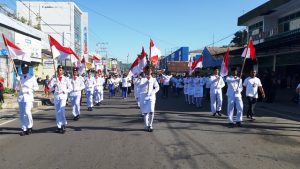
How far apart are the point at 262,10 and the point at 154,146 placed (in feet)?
80.4

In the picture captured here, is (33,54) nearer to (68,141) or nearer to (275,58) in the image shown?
(275,58)

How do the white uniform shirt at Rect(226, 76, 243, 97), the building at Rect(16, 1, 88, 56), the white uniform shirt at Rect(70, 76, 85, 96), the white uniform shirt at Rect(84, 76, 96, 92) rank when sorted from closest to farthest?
the white uniform shirt at Rect(226, 76, 243, 97) → the white uniform shirt at Rect(70, 76, 85, 96) → the white uniform shirt at Rect(84, 76, 96, 92) → the building at Rect(16, 1, 88, 56)

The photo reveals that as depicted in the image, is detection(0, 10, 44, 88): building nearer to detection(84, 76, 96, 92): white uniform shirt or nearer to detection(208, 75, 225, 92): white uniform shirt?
detection(84, 76, 96, 92): white uniform shirt

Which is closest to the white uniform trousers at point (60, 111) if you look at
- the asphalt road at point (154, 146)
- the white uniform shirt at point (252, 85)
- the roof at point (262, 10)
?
the asphalt road at point (154, 146)

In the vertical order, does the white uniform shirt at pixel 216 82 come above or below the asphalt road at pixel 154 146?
above

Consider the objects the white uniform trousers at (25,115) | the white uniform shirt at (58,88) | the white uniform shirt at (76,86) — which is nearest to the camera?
the white uniform trousers at (25,115)

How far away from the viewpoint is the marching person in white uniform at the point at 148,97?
11.1 metres

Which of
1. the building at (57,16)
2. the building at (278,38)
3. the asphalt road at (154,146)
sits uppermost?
the building at (57,16)

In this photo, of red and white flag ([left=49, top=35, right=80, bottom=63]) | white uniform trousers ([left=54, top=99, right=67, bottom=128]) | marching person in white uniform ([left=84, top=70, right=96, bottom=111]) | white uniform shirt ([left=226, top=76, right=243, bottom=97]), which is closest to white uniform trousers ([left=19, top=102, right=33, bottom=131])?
white uniform trousers ([left=54, top=99, right=67, bottom=128])

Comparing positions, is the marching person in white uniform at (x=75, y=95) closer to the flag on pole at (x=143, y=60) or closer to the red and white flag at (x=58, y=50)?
the red and white flag at (x=58, y=50)

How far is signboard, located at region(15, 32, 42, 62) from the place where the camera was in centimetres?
3253

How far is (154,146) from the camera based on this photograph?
8859 mm

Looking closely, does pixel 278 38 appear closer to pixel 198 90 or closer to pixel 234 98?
pixel 198 90

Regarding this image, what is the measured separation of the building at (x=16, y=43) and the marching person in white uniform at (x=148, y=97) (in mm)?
17060
